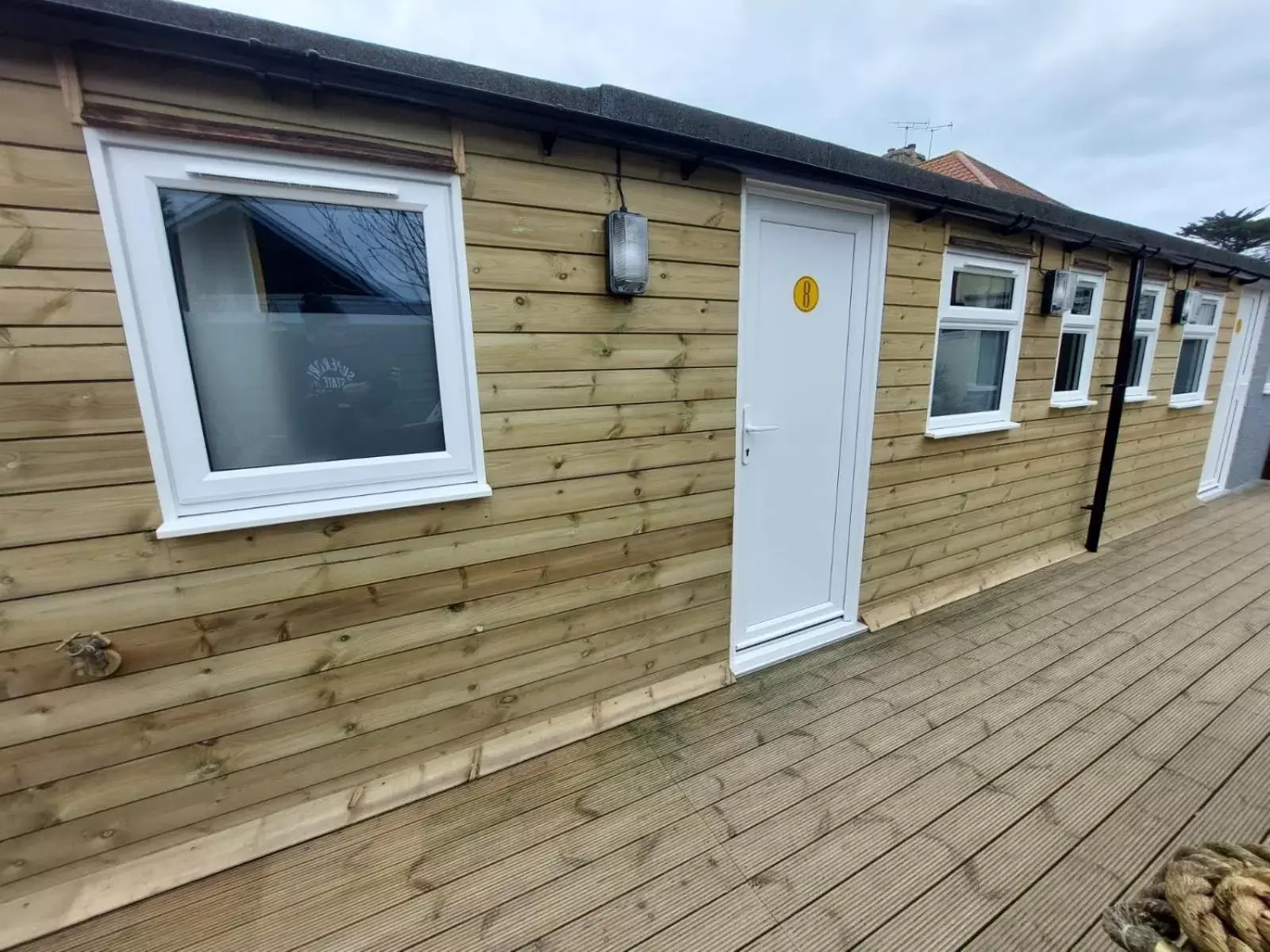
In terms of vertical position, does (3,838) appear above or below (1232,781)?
above

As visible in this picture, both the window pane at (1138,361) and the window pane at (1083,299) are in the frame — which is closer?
the window pane at (1083,299)

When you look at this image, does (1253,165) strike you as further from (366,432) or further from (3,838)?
(3,838)

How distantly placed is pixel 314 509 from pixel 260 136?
91 centimetres

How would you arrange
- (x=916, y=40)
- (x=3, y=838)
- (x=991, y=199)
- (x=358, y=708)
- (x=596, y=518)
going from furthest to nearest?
(x=916, y=40), (x=991, y=199), (x=596, y=518), (x=358, y=708), (x=3, y=838)

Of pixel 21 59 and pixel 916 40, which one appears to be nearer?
pixel 21 59

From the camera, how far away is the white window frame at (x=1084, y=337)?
3109mm

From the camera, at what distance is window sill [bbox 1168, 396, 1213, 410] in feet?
13.7

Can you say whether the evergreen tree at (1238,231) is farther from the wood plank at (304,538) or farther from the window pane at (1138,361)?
the wood plank at (304,538)

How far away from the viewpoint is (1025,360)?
2.92 meters

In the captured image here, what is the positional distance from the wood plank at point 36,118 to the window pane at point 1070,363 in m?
4.34

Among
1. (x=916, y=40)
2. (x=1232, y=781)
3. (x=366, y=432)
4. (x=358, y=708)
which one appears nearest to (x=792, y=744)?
(x=1232, y=781)

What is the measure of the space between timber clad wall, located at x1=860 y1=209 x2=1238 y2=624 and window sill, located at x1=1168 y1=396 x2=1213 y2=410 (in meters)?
0.07

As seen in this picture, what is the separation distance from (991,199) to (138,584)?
137 inches

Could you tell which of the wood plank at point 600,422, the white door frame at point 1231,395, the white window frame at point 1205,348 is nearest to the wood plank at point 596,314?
the wood plank at point 600,422
